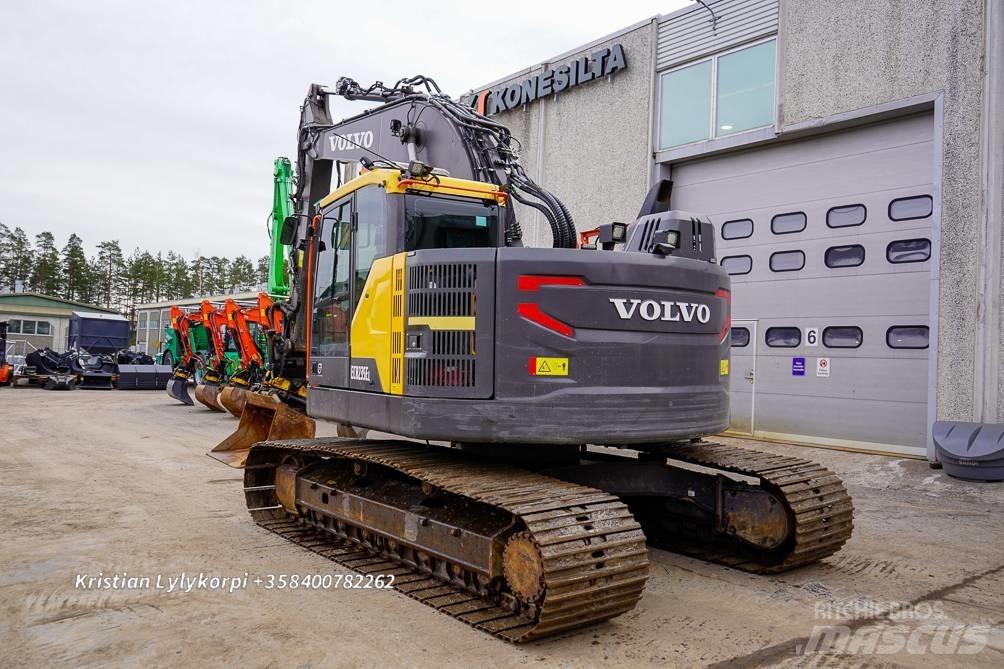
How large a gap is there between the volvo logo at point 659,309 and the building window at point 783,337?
739cm

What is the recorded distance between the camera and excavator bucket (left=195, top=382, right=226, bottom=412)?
17.2 m

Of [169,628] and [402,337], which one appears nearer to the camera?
[169,628]

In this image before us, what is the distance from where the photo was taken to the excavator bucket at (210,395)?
17.2m

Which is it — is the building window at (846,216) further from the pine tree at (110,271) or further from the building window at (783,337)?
the pine tree at (110,271)

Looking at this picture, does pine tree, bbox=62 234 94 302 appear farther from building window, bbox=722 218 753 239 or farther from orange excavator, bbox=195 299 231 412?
building window, bbox=722 218 753 239

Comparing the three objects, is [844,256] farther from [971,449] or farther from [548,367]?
[548,367]

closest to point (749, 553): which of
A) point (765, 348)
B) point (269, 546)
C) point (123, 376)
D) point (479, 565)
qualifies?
point (479, 565)

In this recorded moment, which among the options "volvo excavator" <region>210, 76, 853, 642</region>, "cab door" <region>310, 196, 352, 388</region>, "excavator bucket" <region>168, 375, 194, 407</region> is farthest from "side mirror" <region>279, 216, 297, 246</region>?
"excavator bucket" <region>168, 375, 194, 407</region>

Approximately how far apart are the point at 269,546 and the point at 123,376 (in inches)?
854

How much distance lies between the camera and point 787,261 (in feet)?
39.4

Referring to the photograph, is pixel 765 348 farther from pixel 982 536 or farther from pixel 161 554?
pixel 161 554

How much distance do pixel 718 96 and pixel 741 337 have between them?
156 inches

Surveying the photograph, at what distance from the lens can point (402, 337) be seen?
4980 millimetres

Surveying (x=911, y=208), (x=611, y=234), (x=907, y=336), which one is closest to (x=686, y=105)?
(x=911, y=208)
